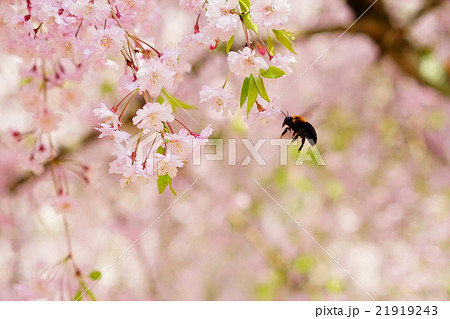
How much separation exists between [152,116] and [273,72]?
0.78ft

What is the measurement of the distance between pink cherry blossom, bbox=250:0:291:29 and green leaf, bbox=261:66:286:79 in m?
0.08

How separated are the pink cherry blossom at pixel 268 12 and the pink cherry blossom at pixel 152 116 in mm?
221

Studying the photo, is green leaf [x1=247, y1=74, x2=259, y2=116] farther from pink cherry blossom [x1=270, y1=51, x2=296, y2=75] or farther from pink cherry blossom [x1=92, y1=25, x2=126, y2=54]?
pink cherry blossom [x1=92, y1=25, x2=126, y2=54]

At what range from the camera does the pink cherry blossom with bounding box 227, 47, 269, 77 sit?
2.97 ft

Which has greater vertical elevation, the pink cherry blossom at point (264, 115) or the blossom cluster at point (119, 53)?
the blossom cluster at point (119, 53)

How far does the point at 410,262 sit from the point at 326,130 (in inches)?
44.2

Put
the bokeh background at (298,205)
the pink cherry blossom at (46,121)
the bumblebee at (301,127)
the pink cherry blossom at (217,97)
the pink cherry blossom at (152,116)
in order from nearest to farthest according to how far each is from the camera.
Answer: the pink cherry blossom at (152,116) → the pink cherry blossom at (217,97) → the bumblebee at (301,127) → the pink cherry blossom at (46,121) → the bokeh background at (298,205)

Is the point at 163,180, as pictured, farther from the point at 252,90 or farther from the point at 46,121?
the point at 46,121

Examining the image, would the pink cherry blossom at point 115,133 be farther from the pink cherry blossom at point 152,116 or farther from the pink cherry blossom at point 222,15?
the pink cherry blossom at point 222,15

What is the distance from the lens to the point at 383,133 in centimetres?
369

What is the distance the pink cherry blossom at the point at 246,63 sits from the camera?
0.90 metres

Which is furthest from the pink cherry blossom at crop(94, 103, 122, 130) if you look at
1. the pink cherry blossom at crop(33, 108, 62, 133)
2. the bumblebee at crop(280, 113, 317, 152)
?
the pink cherry blossom at crop(33, 108, 62, 133)

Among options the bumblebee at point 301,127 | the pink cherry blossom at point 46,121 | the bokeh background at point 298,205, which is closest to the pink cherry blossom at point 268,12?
the bumblebee at point 301,127
